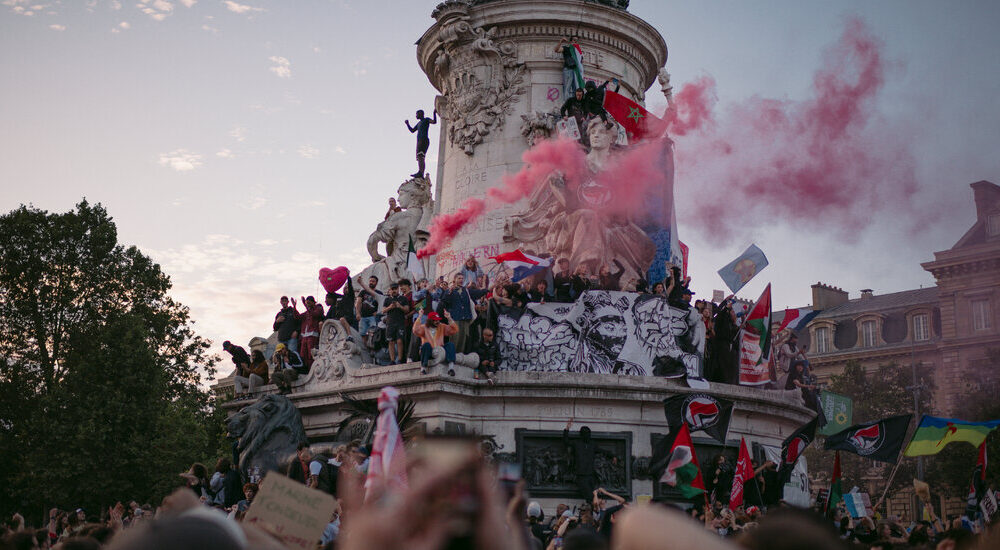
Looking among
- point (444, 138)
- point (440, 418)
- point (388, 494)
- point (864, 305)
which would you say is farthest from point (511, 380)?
point (864, 305)

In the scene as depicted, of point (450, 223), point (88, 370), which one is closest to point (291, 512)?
point (450, 223)

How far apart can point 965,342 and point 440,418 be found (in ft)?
116

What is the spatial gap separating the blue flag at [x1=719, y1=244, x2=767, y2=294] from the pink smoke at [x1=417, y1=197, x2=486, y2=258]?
641 cm

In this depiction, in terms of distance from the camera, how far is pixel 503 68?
2748 cm

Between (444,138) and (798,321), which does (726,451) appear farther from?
(444,138)

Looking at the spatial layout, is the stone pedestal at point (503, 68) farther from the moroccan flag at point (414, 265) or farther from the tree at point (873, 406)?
the tree at point (873, 406)

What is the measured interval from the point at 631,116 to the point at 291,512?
22024mm

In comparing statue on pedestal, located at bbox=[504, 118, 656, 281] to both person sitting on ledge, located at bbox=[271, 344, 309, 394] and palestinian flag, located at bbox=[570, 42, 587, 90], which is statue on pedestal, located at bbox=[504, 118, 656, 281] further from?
person sitting on ledge, located at bbox=[271, 344, 309, 394]

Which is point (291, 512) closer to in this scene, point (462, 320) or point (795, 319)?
point (462, 320)

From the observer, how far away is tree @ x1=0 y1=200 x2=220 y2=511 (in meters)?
34.4

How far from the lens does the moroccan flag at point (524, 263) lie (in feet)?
77.6

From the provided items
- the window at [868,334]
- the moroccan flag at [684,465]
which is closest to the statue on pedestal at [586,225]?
the moroccan flag at [684,465]

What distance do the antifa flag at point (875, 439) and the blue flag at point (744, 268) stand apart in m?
5.62

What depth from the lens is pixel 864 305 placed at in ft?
208
